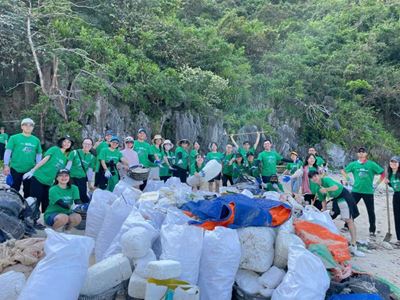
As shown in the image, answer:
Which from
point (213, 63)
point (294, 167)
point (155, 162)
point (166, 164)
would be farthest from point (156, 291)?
point (213, 63)

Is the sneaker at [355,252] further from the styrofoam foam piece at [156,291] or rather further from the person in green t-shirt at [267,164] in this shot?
the styrofoam foam piece at [156,291]

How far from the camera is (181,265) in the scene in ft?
9.86

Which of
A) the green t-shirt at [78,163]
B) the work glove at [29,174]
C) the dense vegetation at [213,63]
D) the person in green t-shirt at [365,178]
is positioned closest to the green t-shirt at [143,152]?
the green t-shirt at [78,163]

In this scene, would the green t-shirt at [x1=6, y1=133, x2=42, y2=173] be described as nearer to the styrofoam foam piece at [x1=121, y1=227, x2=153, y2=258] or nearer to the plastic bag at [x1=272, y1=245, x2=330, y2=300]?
the styrofoam foam piece at [x1=121, y1=227, x2=153, y2=258]

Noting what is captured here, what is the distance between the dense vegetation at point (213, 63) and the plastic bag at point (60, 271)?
895 centimetres

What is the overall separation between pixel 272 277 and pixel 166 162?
4083 mm

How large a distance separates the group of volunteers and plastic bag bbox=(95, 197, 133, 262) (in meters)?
0.77

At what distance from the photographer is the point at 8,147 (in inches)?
198

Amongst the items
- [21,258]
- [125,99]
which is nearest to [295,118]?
[125,99]

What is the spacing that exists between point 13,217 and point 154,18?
12419 mm

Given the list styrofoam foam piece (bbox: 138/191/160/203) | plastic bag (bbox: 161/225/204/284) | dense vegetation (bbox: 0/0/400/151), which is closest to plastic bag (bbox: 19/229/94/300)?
plastic bag (bbox: 161/225/204/284)

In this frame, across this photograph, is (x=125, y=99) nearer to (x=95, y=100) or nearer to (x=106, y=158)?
(x=95, y=100)

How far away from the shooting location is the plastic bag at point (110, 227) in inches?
151

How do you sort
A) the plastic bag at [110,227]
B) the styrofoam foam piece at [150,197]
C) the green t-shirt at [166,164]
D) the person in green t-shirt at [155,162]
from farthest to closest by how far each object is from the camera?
1. the green t-shirt at [166,164]
2. the person in green t-shirt at [155,162]
3. the styrofoam foam piece at [150,197]
4. the plastic bag at [110,227]
